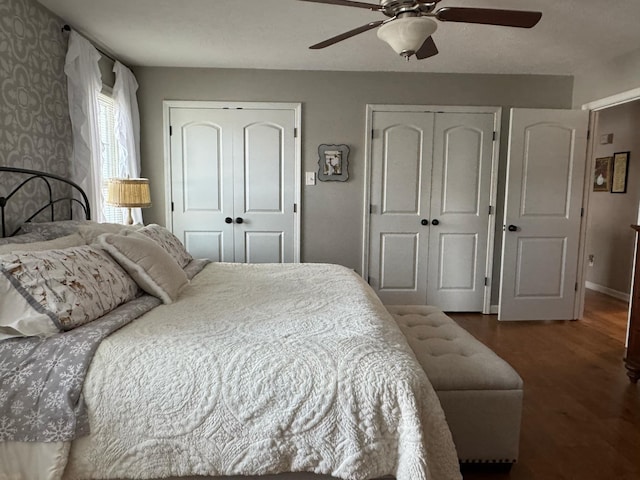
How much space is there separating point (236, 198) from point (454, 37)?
7.68ft

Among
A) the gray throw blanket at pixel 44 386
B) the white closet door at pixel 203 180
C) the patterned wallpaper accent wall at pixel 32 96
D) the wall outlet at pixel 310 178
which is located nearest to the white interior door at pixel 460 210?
the wall outlet at pixel 310 178

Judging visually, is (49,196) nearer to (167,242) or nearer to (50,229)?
(50,229)

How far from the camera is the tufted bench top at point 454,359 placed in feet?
5.82

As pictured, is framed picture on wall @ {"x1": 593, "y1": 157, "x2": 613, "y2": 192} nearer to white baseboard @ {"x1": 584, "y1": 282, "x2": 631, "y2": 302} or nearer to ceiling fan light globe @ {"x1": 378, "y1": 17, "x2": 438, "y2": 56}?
white baseboard @ {"x1": 584, "y1": 282, "x2": 631, "y2": 302}

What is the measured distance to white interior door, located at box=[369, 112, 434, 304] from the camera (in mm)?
4082

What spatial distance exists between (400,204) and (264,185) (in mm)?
1363

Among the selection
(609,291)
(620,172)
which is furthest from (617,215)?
(609,291)

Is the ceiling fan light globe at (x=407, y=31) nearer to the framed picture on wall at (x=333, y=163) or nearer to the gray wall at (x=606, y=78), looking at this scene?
the framed picture on wall at (x=333, y=163)

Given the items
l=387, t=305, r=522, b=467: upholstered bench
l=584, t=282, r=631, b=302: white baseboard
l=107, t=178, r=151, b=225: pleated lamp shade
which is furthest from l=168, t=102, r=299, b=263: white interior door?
l=584, t=282, r=631, b=302: white baseboard

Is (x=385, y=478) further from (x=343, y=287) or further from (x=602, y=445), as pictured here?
(x=602, y=445)

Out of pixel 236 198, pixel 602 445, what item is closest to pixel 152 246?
pixel 236 198

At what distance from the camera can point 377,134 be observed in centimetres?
408

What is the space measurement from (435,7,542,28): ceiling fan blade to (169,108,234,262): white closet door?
258 cm

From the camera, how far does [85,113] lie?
287 centimetres
